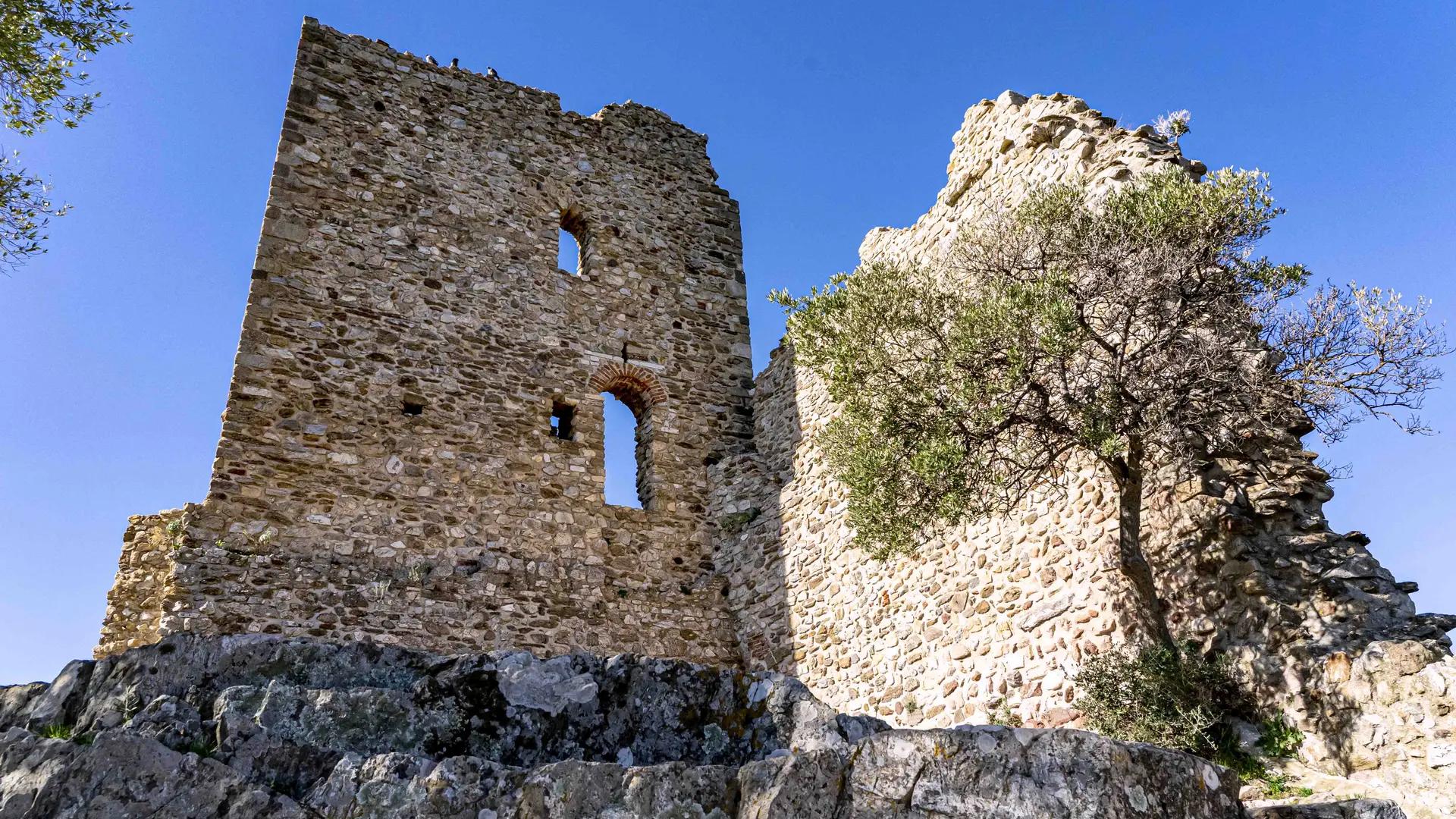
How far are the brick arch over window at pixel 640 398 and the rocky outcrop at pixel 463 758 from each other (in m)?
8.63

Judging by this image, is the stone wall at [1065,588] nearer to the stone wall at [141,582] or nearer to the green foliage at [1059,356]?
the green foliage at [1059,356]

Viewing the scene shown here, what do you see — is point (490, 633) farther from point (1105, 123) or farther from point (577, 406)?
point (1105, 123)

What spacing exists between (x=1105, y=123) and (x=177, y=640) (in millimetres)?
9204

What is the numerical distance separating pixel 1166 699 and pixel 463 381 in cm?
858

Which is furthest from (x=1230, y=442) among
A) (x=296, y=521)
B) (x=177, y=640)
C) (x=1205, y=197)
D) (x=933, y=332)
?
(x=296, y=521)

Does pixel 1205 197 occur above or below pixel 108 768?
above

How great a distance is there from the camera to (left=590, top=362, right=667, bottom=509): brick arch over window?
13414 millimetres

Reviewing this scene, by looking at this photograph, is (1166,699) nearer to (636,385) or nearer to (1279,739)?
(1279,739)

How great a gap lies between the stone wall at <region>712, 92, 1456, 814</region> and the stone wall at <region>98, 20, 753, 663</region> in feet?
4.33

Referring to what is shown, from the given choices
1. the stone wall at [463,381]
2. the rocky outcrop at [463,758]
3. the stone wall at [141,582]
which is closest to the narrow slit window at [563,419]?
the stone wall at [463,381]

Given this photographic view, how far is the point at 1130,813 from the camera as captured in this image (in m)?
3.77

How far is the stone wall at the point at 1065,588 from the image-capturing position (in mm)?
6691

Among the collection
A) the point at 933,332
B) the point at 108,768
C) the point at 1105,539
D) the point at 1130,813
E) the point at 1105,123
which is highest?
the point at 1105,123

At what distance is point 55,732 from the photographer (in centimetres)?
417
